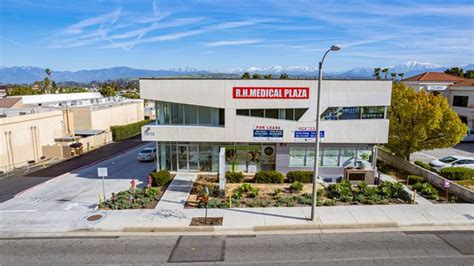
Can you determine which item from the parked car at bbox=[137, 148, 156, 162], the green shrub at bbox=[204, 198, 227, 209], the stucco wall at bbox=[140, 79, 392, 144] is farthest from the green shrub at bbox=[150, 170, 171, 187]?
the parked car at bbox=[137, 148, 156, 162]

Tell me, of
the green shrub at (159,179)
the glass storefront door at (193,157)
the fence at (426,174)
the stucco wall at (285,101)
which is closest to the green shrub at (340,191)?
the stucco wall at (285,101)

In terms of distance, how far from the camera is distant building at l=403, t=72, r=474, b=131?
4238 cm

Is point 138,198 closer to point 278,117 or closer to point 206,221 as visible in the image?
point 206,221

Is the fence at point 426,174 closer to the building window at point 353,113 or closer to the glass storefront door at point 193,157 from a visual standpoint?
the building window at point 353,113

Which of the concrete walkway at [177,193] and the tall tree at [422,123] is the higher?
the tall tree at [422,123]

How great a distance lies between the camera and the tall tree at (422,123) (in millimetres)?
22889

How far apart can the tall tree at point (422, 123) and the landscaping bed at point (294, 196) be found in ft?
23.5

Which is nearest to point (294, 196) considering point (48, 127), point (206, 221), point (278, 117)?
point (206, 221)

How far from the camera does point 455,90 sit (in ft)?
151

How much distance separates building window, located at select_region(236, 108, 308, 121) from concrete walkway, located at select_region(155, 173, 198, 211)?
6.22m

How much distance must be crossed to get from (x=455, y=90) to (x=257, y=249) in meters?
48.5

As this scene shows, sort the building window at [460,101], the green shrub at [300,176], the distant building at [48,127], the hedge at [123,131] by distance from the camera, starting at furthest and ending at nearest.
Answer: the building window at [460,101] → the hedge at [123,131] → the distant building at [48,127] → the green shrub at [300,176]

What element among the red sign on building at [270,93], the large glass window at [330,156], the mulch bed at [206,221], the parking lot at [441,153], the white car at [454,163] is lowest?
the mulch bed at [206,221]

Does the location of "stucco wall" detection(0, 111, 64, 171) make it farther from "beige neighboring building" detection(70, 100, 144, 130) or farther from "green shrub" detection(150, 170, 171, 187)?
"green shrub" detection(150, 170, 171, 187)
